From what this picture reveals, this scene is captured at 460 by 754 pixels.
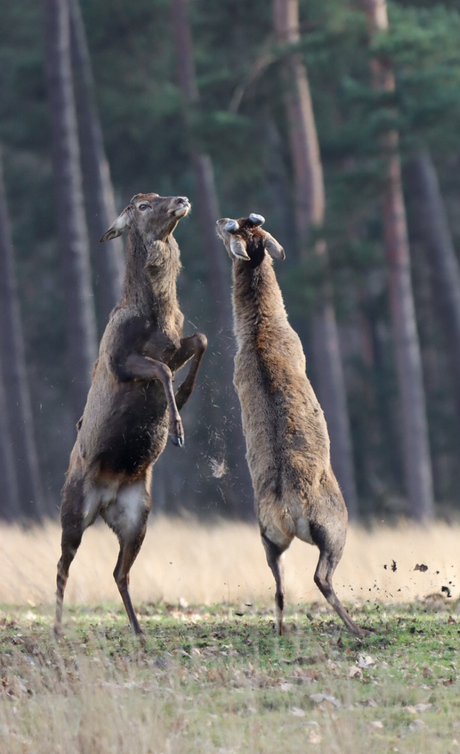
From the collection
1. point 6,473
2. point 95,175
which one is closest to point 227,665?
point 95,175

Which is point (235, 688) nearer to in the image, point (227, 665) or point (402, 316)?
point (227, 665)

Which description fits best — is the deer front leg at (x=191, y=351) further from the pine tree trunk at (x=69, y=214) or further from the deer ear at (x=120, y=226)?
the pine tree trunk at (x=69, y=214)

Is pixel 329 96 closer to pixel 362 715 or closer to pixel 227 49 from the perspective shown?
pixel 227 49

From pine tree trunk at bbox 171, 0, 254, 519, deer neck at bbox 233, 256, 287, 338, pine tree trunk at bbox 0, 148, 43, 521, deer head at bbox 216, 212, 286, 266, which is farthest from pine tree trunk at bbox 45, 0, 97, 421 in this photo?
deer neck at bbox 233, 256, 287, 338

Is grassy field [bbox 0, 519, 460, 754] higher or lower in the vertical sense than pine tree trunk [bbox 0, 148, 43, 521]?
lower

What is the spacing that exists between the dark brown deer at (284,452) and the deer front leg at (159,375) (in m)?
0.50

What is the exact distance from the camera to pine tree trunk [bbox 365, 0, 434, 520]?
70.9ft

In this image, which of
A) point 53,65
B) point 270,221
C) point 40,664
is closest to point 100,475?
point 40,664

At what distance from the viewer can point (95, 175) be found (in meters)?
23.2

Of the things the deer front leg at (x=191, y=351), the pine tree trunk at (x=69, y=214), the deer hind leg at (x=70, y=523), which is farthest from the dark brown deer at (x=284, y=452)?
the pine tree trunk at (x=69, y=214)

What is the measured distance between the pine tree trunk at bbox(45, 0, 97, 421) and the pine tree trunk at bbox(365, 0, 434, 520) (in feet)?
18.9

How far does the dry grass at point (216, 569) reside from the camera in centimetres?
1122

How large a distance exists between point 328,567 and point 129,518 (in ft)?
5.57

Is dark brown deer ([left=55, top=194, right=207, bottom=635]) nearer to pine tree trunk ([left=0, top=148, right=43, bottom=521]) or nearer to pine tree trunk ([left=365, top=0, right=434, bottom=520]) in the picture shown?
pine tree trunk ([left=365, top=0, right=434, bottom=520])
